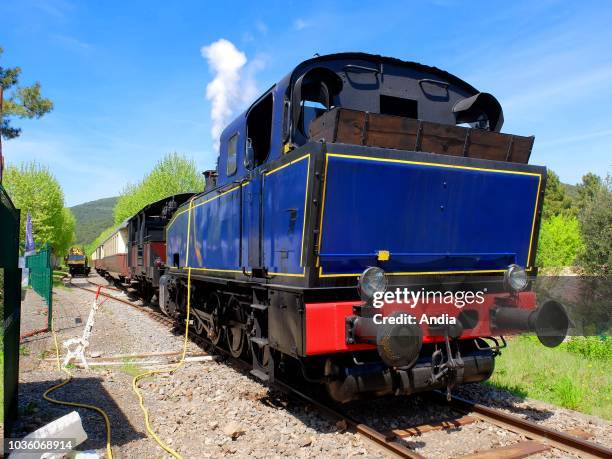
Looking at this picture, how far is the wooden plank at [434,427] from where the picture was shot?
15.3ft

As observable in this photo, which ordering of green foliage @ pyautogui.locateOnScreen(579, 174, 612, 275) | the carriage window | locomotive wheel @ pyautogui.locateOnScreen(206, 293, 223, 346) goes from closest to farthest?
1. the carriage window
2. locomotive wheel @ pyautogui.locateOnScreen(206, 293, 223, 346)
3. green foliage @ pyautogui.locateOnScreen(579, 174, 612, 275)

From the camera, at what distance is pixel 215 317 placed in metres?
7.67

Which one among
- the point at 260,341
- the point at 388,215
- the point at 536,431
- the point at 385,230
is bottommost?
the point at 536,431

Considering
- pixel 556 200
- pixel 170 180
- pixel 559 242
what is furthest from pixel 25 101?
pixel 556 200

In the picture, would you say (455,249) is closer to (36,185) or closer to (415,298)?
(415,298)

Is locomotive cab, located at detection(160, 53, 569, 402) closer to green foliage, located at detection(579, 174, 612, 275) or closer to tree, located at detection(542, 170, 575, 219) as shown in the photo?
green foliage, located at detection(579, 174, 612, 275)

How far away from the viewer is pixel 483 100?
5816mm

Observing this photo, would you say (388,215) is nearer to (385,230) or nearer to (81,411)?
(385,230)

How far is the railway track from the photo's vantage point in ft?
13.5

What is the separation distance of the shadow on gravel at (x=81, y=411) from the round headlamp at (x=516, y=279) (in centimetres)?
397

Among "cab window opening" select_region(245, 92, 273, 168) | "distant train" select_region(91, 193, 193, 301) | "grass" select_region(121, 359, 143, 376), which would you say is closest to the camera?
"cab window opening" select_region(245, 92, 273, 168)

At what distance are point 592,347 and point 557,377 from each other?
155 inches

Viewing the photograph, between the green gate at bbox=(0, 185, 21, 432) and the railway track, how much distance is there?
268cm

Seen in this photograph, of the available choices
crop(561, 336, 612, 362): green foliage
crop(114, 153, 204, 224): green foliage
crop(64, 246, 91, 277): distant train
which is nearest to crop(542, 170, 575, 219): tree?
crop(114, 153, 204, 224): green foliage
